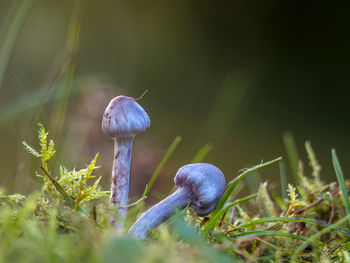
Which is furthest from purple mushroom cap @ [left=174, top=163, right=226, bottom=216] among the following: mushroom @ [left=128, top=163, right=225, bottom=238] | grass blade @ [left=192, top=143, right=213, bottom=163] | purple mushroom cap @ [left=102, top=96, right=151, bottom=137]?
grass blade @ [left=192, top=143, right=213, bottom=163]

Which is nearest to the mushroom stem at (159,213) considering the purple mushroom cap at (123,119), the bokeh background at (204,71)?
the purple mushroom cap at (123,119)

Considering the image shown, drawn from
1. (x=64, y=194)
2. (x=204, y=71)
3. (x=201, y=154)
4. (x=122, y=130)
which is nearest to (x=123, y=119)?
(x=122, y=130)

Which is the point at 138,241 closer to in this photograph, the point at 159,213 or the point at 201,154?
the point at 159,213

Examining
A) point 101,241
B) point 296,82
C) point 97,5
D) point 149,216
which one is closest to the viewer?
point 101,241

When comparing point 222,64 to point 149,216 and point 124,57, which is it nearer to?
point 124,57

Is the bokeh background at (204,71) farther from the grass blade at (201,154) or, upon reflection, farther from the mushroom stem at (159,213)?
the mushroom stem at (159,213)

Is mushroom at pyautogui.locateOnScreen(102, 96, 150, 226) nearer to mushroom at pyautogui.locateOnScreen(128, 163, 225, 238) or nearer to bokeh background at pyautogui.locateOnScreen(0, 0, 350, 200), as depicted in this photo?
mushroom at pyautogui.locateOnScreen(128, 163, 225, 238)

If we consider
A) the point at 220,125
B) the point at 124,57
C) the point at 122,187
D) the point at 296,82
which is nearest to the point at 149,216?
the point at 122,187
